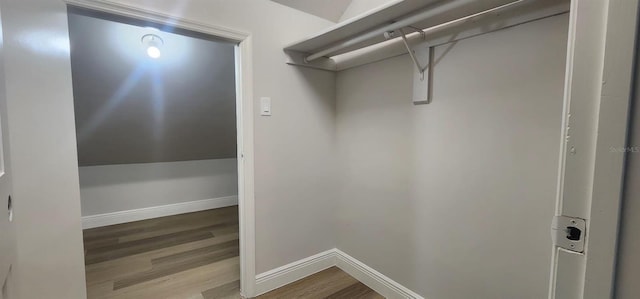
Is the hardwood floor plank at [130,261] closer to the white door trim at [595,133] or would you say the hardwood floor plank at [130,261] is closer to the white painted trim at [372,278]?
the white painted trim at [372,278]

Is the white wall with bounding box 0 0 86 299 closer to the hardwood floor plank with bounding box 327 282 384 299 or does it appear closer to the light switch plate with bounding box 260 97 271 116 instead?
the light switch plate with bounding box 260 97 271 116

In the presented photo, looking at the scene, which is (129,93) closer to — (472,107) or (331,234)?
(331,234)

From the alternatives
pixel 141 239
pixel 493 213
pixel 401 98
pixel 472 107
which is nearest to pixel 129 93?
pixel 141 239

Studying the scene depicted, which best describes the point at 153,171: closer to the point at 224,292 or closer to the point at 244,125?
the point at 224,292

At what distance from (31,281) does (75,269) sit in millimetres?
219

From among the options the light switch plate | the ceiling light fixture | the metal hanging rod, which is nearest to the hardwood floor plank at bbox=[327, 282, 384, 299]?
the light switch plate

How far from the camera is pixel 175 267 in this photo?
7.47ft

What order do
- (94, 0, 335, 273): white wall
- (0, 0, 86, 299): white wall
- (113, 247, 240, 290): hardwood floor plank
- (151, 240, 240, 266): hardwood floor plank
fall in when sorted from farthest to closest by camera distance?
(151, 240, 240, 266): hardwood floor plank
(113, 247, 240, 290): hardwood floor plank
(94, 0, 335, 273): white wall
(0, 0, 86, 299): white wall

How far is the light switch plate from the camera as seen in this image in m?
1.79

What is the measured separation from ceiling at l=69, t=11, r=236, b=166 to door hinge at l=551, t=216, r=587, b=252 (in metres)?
1.99

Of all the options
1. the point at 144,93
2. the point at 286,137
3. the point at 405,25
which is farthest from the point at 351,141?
the point at 144,93

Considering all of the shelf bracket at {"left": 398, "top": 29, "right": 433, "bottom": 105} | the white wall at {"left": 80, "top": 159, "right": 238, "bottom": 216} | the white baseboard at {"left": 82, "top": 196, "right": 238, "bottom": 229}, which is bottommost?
the white baseboard at {"left": 82, "top": 196, "right": 238, "bottom": 229}

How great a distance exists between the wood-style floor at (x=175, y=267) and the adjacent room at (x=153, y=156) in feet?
0.04

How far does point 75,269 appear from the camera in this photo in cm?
123
